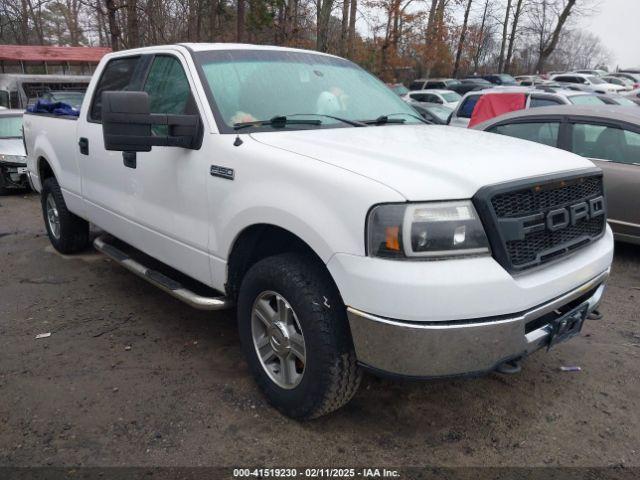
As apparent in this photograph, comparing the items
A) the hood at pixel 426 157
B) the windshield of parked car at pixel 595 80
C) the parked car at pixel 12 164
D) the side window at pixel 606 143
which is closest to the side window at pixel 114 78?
the hood at pixel 426 157

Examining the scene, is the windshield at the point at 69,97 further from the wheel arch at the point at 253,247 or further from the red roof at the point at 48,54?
the wheel arch at the point at 253,247

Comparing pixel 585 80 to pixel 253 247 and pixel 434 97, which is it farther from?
pixel 253 247

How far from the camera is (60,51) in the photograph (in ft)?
84.2

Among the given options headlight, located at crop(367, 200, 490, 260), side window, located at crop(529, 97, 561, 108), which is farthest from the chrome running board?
side window, located at crop(529, 97, 561, 108)

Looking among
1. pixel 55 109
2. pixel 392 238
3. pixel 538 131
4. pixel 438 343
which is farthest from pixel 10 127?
pixel 438 343

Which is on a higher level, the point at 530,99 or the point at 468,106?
the point at 530,99

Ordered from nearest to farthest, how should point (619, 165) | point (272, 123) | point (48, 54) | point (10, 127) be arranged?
point (272, 123)
point (619, 165)
point (10, 127)
point (48, 54)

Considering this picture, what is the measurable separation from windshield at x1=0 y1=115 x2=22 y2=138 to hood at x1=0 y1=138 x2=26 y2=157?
6.6 inches

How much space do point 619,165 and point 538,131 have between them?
97 centimetres

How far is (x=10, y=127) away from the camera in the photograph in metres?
10.5

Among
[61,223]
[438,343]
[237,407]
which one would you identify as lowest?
[237,407]

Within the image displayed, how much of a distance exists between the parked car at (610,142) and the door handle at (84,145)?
178 inches

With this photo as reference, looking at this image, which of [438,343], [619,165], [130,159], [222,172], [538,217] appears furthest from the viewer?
[619,165]

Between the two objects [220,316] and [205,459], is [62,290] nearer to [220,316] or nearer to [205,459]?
[220,316]
